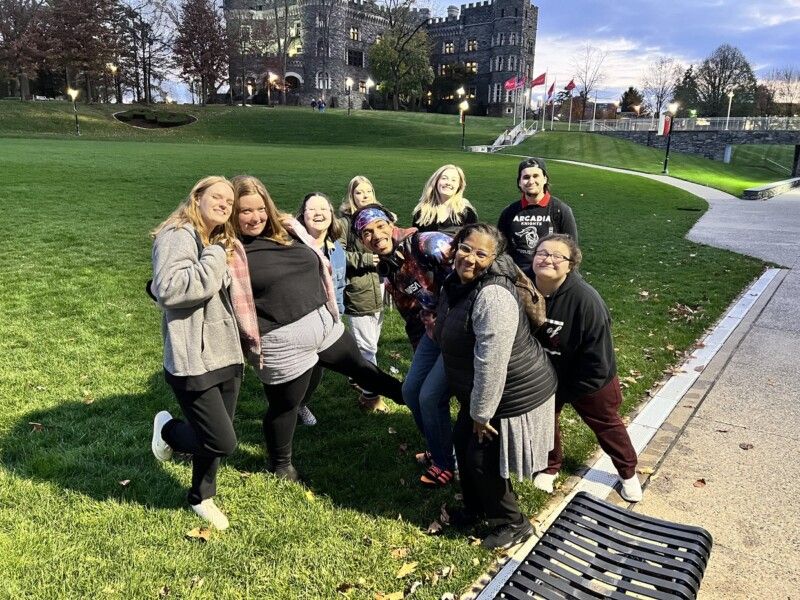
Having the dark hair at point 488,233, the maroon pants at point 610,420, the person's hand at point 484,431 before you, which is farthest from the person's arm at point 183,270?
the maroon pants at point 610,420

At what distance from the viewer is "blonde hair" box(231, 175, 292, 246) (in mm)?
3295

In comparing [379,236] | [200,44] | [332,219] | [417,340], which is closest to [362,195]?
[332,219]

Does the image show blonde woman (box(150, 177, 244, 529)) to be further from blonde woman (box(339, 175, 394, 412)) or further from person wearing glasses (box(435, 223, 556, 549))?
blonde woman (box(339, 175, 394, 412))

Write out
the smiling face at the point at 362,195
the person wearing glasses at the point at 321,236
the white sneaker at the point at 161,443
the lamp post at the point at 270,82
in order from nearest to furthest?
1. the white sneaker at the point at 161,443
2. the person wearing glasses at the point at 321,236
3. the smiling face at the point at 362,195
4. the lamp post at the point at 270,82

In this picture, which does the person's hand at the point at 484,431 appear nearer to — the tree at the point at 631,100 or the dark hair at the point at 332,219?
the dark hair at the point at 332,219

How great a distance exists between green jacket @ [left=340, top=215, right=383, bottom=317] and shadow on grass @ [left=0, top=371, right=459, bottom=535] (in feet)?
2.99

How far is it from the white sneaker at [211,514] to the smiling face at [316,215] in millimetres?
2036

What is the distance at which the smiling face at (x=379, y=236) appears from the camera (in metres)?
4.13

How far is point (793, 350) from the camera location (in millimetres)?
6375

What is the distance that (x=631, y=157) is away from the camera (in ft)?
137

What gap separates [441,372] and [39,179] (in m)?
17.4

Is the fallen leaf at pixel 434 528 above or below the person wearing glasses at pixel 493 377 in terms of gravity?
below

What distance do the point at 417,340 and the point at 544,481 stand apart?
1.34 metres

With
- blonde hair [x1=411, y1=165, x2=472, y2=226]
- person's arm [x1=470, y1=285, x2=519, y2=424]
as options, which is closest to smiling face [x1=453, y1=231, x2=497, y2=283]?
person's arm [x1=470, y1=285, x2=519, y2=424]
